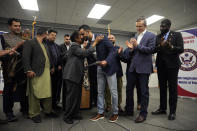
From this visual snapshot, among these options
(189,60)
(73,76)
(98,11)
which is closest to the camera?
(73,76)

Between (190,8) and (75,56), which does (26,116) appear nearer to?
(75,56)

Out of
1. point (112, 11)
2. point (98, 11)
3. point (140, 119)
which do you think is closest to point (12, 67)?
point (140, 119)

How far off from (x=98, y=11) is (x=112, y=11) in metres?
0.52

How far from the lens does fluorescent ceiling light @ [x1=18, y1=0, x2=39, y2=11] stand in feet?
13.7

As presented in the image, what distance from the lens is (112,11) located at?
482 centimetres

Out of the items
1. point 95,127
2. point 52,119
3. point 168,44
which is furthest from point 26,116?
point 168,44

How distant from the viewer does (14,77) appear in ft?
6.51

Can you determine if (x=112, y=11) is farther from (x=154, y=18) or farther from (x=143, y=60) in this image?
(x=143, y=60)

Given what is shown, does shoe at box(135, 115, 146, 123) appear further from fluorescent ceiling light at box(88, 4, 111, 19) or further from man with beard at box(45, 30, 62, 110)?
fluorescent ceiling light at box(88, 4, 111, 19)

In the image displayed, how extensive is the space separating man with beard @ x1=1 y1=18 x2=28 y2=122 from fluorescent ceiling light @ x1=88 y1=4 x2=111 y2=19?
3.07m

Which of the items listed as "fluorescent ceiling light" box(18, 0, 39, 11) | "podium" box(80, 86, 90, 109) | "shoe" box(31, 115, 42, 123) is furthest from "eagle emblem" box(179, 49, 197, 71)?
"fluorescent ceiling light" box(18, 0, 39, 11)

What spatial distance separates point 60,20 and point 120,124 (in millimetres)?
5185

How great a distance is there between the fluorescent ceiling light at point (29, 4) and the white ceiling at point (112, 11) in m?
0.13

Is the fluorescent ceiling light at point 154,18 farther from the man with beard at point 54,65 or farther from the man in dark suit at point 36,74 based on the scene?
the man in dark suit at point 36,74
